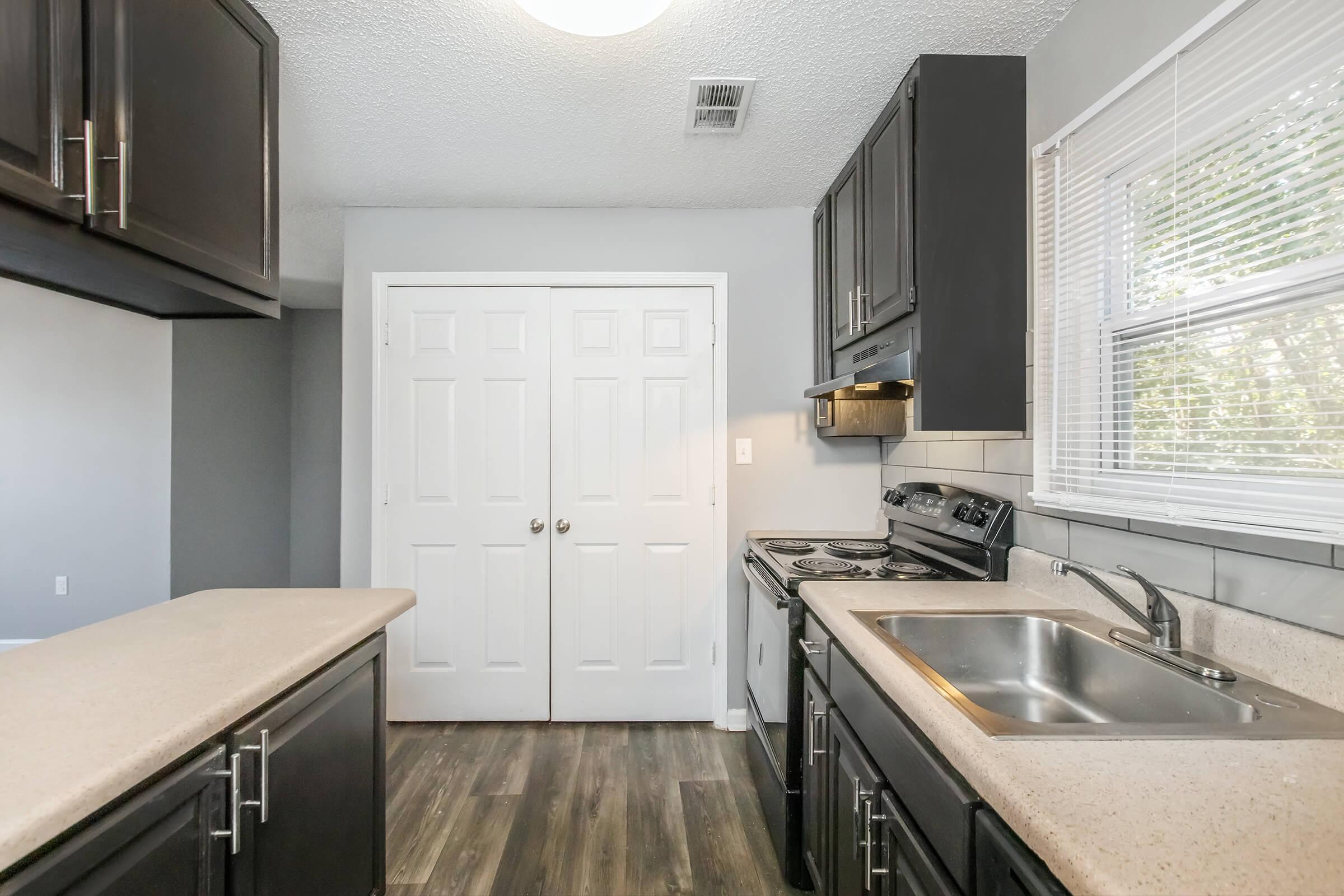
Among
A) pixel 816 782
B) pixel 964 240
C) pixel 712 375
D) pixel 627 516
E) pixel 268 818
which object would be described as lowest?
pixel 816 782

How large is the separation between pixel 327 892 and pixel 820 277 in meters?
2.65

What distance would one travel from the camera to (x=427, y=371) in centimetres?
289

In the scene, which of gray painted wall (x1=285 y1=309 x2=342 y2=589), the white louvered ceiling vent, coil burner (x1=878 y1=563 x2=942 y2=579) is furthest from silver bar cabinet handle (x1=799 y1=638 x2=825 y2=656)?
gray painted wall (x1=285 y1=309 x2=342 y2=589)

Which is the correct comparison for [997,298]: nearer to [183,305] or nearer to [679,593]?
[679,593]

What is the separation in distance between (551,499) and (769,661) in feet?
4.26

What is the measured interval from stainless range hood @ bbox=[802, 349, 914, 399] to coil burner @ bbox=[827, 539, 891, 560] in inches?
24.8

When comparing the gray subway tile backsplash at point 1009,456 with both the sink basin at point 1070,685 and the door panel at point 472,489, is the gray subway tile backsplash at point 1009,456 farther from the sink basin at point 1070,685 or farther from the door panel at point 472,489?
the door panel at point 472,489

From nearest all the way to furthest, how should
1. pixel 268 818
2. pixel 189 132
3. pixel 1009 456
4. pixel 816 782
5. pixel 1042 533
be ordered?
pixel 268 818 < pixel 189 132 < pixel 816 782 < pixel 1042 533 < pixel 1009 456

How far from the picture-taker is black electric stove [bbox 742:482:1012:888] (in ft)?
6.06

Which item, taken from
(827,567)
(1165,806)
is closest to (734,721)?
(827,567)

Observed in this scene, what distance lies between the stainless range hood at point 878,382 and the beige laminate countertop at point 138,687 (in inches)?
59.7

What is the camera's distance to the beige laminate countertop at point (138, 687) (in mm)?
703

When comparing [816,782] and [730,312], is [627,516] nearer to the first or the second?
[730,312]

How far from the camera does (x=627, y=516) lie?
9.55 ft
